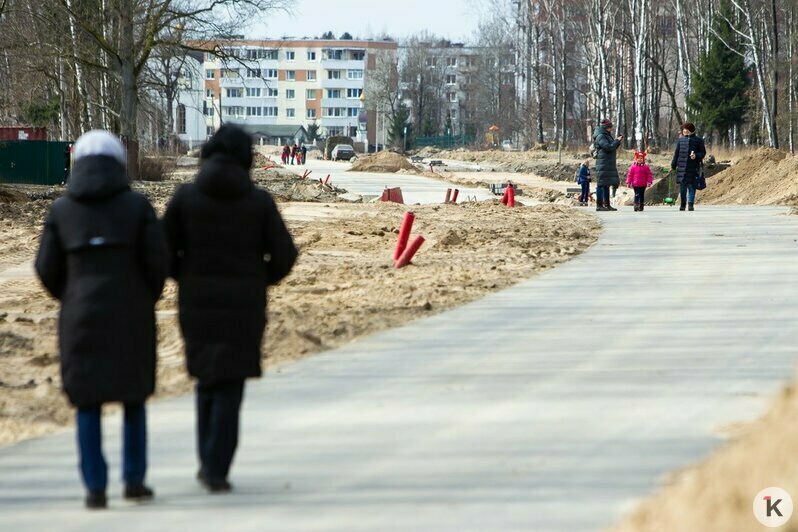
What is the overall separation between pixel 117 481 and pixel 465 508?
1.74 meters

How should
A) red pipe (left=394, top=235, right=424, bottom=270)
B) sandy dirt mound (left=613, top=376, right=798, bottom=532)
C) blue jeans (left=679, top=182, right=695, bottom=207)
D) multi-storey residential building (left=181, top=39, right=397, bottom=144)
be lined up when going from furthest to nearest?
multi-storey residential building (left=181, top=39, right=397, bottom=144) → blue jeans (left=679, top=182, right=695, bottom=207) → red pipe (left=394, top=235, right=424, bottom=270) → sandy dirt mound (left=613, top=376, right=798, bottom=532)

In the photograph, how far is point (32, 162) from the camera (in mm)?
42250

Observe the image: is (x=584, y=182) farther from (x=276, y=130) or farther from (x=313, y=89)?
(x=313, y=89)

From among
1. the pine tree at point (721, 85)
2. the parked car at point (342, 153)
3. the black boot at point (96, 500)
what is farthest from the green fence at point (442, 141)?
the black boot at point (96, 500)

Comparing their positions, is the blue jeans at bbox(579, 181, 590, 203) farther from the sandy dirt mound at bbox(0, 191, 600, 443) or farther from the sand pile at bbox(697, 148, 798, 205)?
the sandy dirt mound at bbox(0, 191, 600, 443)

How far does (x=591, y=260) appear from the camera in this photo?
17.9m

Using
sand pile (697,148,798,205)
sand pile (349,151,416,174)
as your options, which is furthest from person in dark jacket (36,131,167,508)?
sand pile (349,151,416,174)

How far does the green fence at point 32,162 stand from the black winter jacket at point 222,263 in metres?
37.3

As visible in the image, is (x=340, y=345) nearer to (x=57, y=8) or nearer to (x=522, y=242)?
(x=522, y=242)

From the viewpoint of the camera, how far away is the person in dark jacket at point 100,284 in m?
5.76

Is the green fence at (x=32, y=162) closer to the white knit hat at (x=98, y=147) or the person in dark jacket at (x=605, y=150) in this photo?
the person in dark jacket at (x=605, y=150)

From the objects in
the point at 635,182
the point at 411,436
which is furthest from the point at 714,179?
the point at 411,436

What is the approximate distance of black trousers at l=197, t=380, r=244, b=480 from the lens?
6.04 meters

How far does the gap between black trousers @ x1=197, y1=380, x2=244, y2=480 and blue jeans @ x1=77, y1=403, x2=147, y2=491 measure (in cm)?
29
